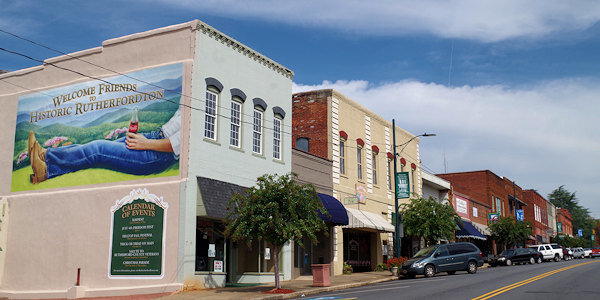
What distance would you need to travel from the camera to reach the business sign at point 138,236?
65.7 feet

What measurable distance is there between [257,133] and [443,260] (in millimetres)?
11151

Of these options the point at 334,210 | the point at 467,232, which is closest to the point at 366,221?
the point at 334,210

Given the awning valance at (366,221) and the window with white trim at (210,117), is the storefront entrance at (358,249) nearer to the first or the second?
the awning valance at (366,221)

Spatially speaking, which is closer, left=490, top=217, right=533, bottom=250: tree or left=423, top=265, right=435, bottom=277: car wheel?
left=423, top=265, right=435, bottom=277: car wheel

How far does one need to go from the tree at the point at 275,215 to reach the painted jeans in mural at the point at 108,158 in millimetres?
3581

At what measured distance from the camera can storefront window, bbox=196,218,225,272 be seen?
20.8 meters

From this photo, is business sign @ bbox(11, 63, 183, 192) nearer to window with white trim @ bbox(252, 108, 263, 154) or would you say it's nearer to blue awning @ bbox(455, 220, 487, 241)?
window with white trim @ bbox(252, 108, 263, 154)

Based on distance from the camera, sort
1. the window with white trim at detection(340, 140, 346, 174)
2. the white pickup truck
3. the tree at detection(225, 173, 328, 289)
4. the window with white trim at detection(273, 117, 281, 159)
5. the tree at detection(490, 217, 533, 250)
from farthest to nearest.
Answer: the tree at detection(490, 217, 533, 250) → the white pickup truck → the window with white trim at detection(340, 140, 346, 174) → the window with white trim at detection(273, 117, 281, 159) → the tree at detection(225, 173, 328, 289)

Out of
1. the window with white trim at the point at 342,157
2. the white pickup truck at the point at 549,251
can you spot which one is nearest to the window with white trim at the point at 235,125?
the window with white trim at the point at 342,157

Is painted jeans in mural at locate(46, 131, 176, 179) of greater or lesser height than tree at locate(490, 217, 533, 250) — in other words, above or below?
above

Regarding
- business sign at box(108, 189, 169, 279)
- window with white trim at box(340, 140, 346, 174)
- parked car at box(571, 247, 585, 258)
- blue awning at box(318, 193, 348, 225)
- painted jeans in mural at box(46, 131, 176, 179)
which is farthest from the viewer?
parked car at box(571, 247, 585, 258)

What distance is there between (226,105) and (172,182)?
4.11m

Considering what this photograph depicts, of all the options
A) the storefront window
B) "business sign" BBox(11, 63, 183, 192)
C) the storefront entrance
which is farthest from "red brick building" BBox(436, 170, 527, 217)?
"business sign" BBox(11, 63, 183, 192)

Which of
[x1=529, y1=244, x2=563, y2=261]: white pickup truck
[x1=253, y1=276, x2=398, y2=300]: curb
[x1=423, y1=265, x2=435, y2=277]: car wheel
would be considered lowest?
[x1=253, y1=276, x2=398, y2=300]: curb
